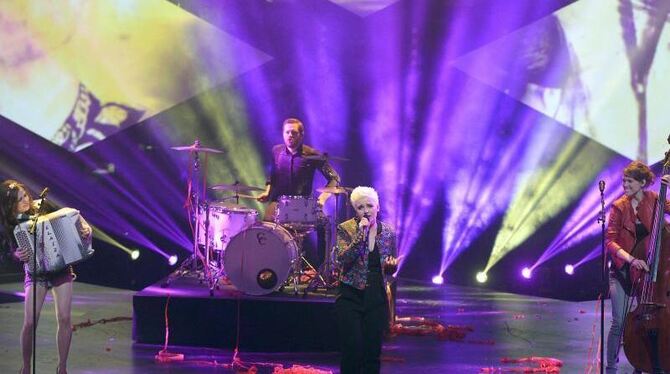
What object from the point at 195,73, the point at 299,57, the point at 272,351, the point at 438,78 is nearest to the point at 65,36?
the point at 195,73

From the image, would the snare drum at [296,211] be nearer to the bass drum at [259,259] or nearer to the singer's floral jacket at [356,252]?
the bass drum at [259,259]

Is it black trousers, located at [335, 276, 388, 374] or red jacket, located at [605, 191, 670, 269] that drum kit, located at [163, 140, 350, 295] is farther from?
red jacket, located at [605, 191, 670, 269]

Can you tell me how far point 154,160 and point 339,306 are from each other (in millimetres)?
6935

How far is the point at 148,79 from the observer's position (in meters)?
12.5

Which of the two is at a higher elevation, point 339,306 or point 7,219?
point 7,219

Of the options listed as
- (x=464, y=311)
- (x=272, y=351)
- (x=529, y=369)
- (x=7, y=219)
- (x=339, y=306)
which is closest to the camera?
(x=339, y=306)

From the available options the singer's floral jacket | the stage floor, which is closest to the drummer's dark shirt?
the stage floor

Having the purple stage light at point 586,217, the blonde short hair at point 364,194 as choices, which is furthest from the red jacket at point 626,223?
the purple stage light at point 586,217

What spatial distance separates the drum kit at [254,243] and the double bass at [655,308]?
2.75 m

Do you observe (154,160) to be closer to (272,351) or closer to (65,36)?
(65,36)

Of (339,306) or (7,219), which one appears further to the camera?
(7,219)

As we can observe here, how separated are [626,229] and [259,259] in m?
3.46

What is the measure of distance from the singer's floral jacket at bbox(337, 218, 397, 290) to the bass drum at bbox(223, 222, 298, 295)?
9.20 ft

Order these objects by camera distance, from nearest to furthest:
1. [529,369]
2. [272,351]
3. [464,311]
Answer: [529,369]
[272,351]
[464,311]
